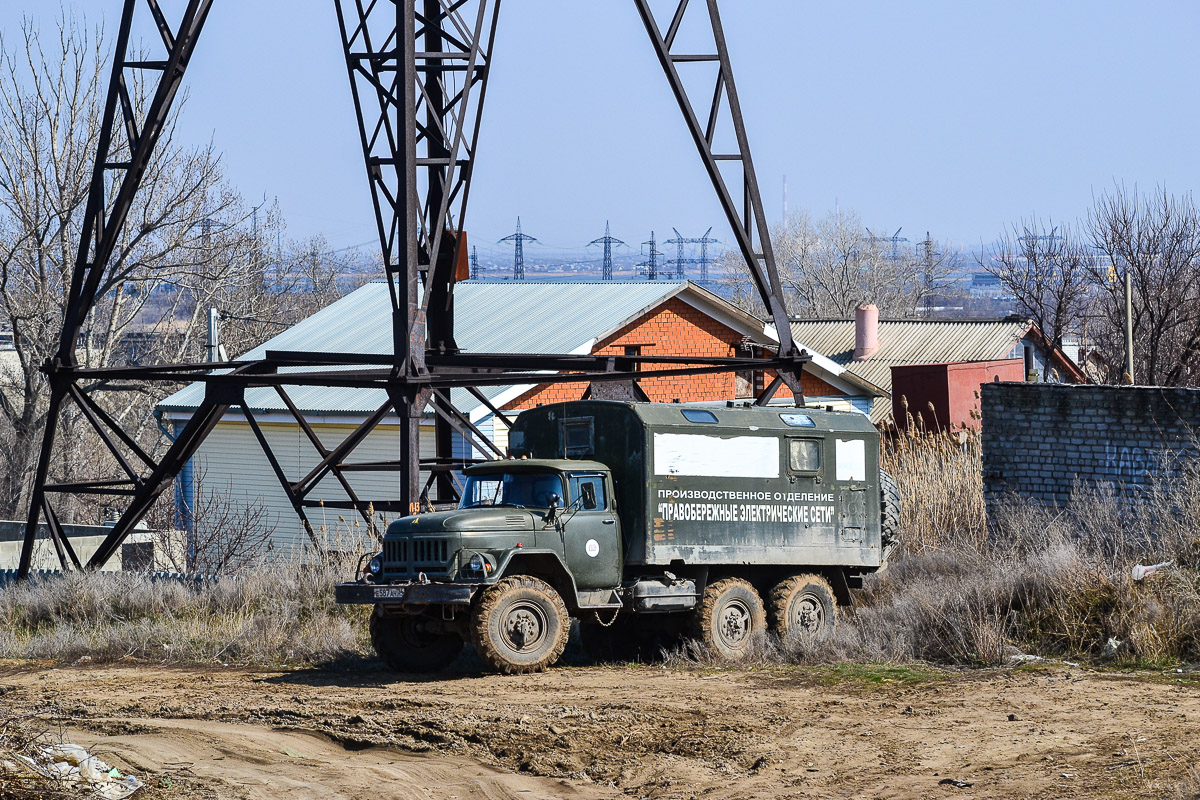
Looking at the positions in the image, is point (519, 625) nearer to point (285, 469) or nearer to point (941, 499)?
point (941, 499)

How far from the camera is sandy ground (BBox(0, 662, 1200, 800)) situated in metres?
9.26

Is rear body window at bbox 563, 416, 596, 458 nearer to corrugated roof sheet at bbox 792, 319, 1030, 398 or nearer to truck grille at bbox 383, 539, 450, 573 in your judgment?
truck grille at bbox 383, 539, 450, 573

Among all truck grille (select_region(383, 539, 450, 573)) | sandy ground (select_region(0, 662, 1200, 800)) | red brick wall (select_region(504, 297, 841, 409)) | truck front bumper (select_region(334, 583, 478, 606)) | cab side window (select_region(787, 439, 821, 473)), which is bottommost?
sandy ground (select_region(0, 662, 1200, 800))

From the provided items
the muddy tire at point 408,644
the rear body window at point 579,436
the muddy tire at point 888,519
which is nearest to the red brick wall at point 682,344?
the muddy tire at point 888,519

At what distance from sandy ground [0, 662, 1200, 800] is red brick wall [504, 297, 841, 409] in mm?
18963

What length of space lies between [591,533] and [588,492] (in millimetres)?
413

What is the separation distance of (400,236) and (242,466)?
63.8 feet

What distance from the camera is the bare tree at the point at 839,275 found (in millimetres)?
93875

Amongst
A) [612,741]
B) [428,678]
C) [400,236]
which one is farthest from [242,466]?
[612,741]

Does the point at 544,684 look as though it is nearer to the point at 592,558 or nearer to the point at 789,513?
the point at 592,558

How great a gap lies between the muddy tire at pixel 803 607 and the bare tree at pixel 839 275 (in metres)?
70.0

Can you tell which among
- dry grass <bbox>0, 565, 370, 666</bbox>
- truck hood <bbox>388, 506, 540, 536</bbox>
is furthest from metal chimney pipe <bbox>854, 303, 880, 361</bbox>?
truck hood <bbox>388, 506, 540, 536</bbox>

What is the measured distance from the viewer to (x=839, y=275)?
97125mm

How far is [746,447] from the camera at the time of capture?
593 inches
